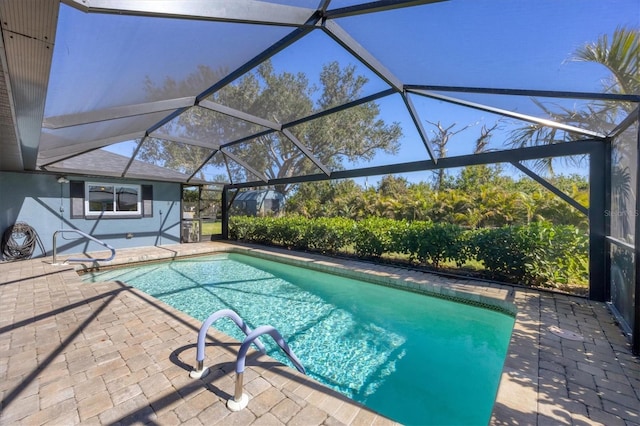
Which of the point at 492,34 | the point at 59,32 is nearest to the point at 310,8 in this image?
the point at 492,34

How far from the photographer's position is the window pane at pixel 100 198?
9.90 m

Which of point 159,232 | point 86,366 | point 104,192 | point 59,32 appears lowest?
point 86,366

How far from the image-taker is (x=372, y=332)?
15.7ft

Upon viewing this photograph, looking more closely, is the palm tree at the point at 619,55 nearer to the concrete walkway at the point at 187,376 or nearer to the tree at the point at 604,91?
the tree at the point at 604,91

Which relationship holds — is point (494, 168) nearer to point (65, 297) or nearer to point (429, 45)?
point (429, 45)

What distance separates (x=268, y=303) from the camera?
19.5 ft

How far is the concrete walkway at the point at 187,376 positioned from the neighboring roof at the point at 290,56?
2.63m

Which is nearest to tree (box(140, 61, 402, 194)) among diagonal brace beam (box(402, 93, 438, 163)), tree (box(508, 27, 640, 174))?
diagonal brace beam (box(402, 93, 438, 163))

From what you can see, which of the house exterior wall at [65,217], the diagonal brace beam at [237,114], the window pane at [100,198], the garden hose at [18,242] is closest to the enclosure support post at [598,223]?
the diagonal brace beam at [237,114]

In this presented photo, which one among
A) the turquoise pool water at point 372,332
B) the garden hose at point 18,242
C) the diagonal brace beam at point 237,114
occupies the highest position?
the diagonal brace beam at point 237,114

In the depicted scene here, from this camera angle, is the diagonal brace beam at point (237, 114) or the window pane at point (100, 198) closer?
the diagonal brace beam at point (237, 114)

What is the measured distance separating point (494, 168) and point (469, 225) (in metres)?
5.39

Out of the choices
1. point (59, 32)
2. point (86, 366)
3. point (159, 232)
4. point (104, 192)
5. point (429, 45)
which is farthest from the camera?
point (159, 232)

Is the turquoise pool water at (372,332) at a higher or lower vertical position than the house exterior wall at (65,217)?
lower
